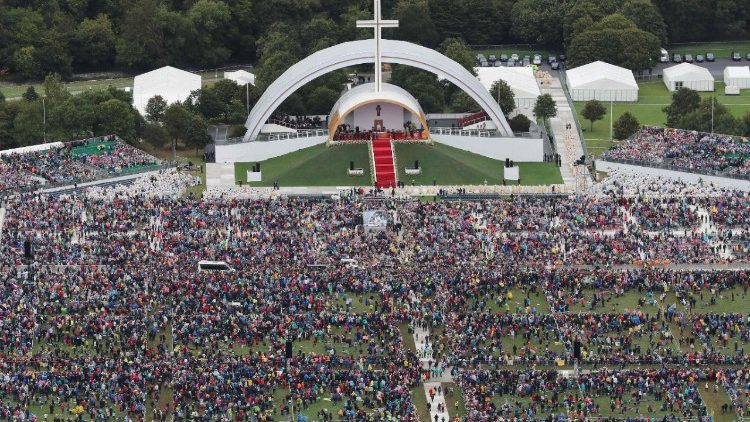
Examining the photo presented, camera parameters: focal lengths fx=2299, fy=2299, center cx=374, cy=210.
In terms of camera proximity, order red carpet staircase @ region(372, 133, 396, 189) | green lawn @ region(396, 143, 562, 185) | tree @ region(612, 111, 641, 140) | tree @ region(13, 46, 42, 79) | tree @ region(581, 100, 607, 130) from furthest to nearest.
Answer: tree @ region(13, 46, 42, 79) → tree @ region(581, 100, 607, 130) → tree @ region(612, 111, 641, 140) → green lawn @ region(396, 143, 562, 185) → red carpet staircase @ region(372, 133, 396, 189)

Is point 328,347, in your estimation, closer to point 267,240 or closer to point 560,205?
point 267,240

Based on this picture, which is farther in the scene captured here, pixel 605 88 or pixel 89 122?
pixel 605 88

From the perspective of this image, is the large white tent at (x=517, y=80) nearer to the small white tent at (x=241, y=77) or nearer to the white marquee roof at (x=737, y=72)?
the white marquee roof at (x=737, y=72)

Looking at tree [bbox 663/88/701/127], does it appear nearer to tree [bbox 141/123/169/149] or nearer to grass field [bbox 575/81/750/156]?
grass field [bbox 575/81/750/156]

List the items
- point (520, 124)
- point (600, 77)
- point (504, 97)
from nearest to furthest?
point (520, 124)
point (504, 97)
point (600, 77)

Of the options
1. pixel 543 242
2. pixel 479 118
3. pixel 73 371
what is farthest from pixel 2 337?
pixel 479 118

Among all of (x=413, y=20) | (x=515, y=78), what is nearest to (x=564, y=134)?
(x=515, y=78)

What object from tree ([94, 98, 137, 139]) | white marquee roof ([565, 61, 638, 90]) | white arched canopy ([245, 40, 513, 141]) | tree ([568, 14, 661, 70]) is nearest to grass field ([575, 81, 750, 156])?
white marquee roof ([565, 61, 638, 90])

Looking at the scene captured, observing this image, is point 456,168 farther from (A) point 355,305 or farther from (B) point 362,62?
(A) point 355,305
